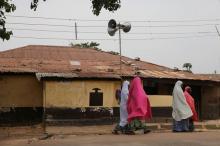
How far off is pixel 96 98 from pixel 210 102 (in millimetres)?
6039

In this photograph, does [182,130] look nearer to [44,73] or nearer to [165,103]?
[165,103]

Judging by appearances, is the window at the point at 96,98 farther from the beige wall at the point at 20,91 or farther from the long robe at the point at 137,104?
the long robe at the point at 137,104

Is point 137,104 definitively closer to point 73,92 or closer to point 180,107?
point 180,107

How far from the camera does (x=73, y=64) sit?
66.3 feet

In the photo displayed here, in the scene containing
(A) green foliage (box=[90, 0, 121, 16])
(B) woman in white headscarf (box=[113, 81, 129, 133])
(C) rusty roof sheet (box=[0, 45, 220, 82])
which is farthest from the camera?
(C) rusty roof sheet (box=[0, 45, 220, 82])

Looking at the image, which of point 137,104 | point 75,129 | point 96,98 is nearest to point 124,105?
point 137,104

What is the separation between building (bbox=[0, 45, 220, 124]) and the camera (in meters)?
16.7

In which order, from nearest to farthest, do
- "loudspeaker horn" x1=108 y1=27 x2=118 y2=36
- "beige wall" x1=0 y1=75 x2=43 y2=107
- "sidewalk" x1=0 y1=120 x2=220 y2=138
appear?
"sidewalk" x1=0 y1=120 x2=220 y2=138, "loudspeaker horn" x1=108 y1=27 x2=118 y2=36, "beige wall" x1=0 y1=75 x2=43 y2=107

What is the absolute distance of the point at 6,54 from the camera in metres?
20.7

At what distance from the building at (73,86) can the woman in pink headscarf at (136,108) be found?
94.7 inches

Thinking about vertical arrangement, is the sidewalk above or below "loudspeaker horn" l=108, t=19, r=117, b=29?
below

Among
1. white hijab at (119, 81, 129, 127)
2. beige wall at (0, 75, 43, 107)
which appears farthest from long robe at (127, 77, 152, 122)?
beige wall at (0, 75, 43, 107)

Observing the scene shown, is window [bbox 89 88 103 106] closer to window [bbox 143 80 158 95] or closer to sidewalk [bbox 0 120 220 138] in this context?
sidewalk [bbox 0 120 220 138]

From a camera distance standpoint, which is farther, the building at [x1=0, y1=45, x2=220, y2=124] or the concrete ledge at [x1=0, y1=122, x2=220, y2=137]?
the building at [x1=0, y1=45, x2=220, y2=124]
